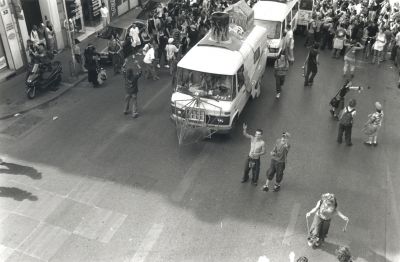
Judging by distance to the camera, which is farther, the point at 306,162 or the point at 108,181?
the point at 306,162

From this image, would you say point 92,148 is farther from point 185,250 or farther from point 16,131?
point 185,250

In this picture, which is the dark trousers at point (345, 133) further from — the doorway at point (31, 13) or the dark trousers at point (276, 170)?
the doorway at point (31, 13)

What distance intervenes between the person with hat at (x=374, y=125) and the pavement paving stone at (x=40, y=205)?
8838mm

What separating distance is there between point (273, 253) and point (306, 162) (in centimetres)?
382

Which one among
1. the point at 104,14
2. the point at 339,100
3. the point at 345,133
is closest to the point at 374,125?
the point at 345,133

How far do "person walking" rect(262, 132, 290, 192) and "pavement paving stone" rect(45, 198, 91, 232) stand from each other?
4506mm

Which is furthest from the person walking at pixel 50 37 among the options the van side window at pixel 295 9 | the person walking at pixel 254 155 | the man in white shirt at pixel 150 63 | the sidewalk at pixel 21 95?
the person walking at pixel 254 155

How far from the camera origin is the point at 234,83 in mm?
12930

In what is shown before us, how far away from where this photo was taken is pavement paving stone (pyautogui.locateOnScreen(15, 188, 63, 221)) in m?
10.3

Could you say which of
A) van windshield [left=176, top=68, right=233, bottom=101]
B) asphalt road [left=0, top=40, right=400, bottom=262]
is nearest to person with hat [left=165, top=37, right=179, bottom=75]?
asphalt road [left=0, top=40, right=400, bottom=262]

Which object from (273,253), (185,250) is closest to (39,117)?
(185,250)

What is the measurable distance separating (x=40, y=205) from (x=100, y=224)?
1.68m

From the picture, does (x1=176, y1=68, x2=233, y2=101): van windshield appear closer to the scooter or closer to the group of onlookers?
the scooter

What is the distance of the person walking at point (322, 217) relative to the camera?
344 inches
